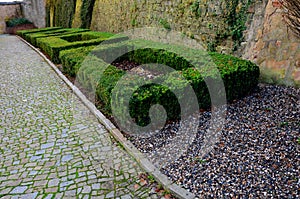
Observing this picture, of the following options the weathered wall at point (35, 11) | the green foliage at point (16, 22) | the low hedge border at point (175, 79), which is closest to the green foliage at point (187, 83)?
the low hedge border at point (175, 79)

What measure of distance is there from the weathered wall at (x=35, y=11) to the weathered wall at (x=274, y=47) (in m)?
23.8

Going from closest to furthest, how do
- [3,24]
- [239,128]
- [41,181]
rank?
[41,181]
[239,128]
[3,24]

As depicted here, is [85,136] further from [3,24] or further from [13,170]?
[3,24]

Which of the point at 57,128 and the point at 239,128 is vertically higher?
the point at 239,128

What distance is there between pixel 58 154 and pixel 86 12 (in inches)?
528

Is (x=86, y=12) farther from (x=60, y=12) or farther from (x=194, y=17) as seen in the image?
(x=194, y=17)

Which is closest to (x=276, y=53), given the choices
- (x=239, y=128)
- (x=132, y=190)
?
(x=239, y=128)

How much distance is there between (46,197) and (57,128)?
71.1 inches

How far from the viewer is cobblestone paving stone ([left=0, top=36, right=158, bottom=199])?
303cm

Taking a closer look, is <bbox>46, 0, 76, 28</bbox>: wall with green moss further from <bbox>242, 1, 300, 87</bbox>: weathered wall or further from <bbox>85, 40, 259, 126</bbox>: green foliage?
<bbox>242, 1, 300, 87</bbox>: weathered wall

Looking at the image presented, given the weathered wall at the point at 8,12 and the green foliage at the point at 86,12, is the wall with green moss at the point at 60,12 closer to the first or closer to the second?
the green foliage at the point at 86,12

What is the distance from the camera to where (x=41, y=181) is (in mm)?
3195

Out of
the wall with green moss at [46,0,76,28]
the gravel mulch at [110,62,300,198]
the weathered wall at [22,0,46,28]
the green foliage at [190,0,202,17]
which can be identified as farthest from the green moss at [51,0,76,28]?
the gravel mulch at [110,62,300,198]

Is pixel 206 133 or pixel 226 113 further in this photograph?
pixel 226 113
